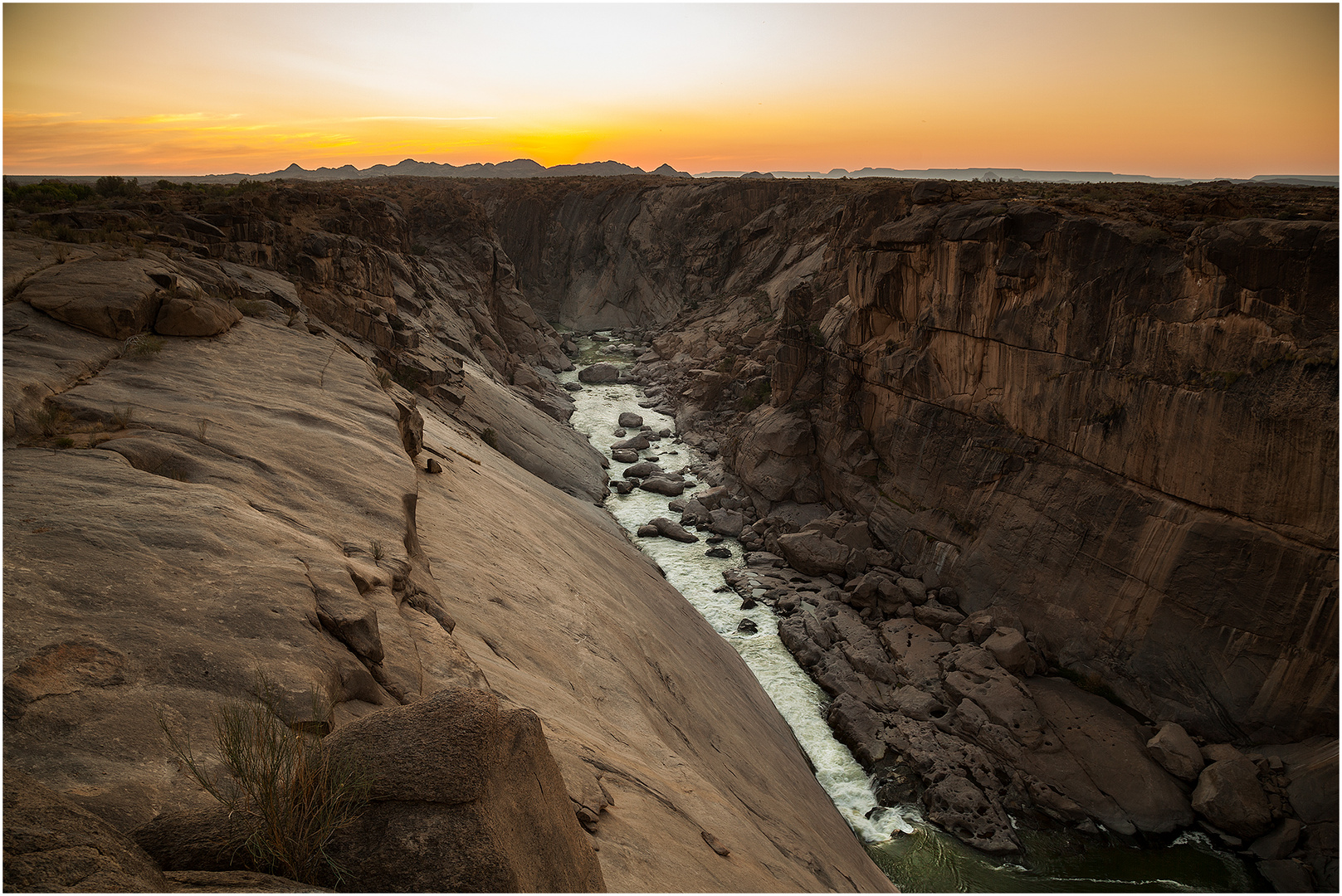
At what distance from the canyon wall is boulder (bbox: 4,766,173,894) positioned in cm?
1648

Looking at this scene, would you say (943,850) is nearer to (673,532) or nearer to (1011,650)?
(1011,650)

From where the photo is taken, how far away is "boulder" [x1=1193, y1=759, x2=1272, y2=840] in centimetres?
1210

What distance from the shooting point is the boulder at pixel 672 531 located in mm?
22750

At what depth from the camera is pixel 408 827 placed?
330 centimetres

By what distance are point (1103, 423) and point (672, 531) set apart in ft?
40.9

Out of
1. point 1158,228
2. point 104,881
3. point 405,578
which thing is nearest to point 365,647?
point 405,578

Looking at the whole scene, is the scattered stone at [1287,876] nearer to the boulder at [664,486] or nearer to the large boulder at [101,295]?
the boulder at [664,486]

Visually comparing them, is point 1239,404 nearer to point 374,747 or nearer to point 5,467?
point 374,747

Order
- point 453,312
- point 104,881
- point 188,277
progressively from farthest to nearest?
1. point 453,312
2. point 188,277
3. point 104,881

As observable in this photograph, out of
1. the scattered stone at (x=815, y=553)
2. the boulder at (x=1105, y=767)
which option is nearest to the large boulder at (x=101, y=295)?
the scattered stone at (x=815, y=553)

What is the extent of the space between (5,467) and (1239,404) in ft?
58.8

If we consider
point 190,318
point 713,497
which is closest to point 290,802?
point 190,318

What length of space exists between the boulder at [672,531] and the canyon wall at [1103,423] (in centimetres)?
350

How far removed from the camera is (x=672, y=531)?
75.0 ft
